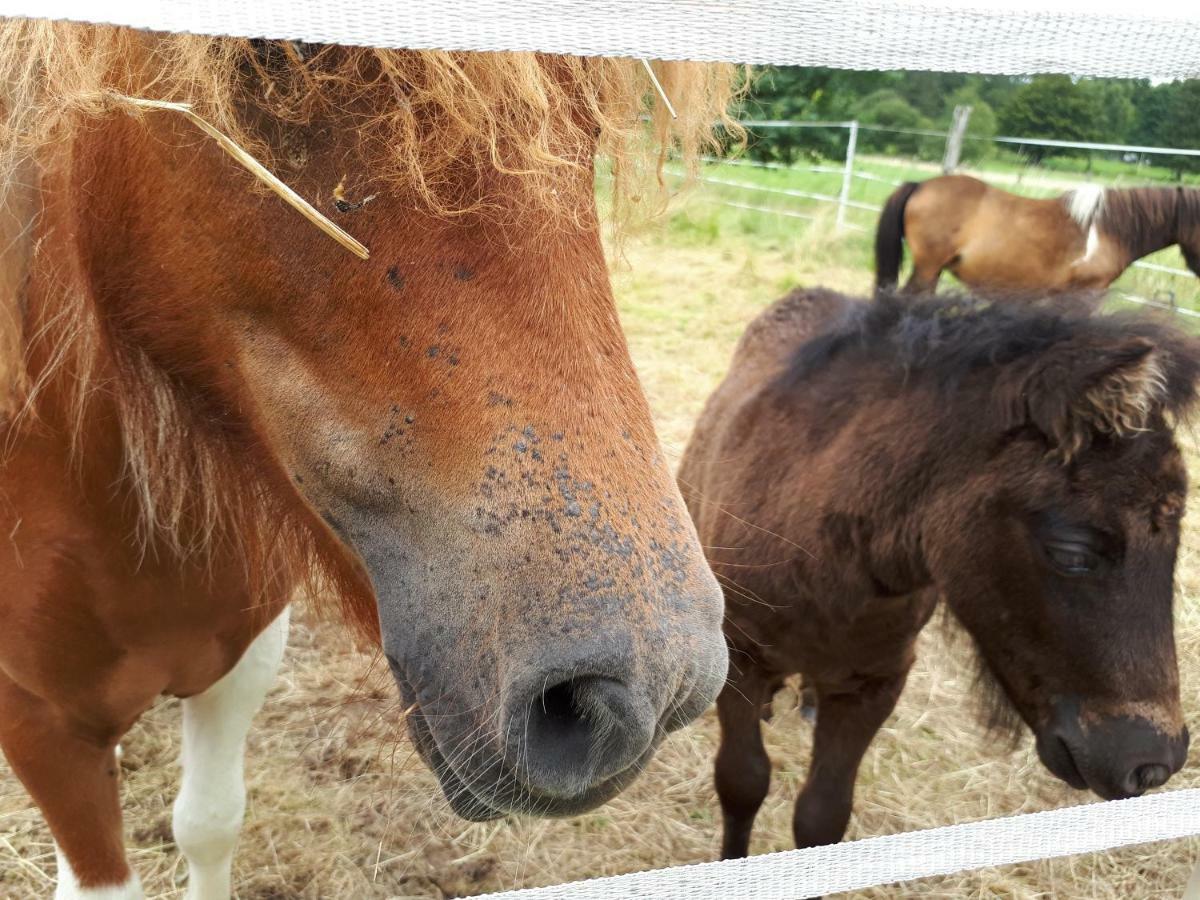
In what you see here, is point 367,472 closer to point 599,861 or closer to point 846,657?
point 846,657

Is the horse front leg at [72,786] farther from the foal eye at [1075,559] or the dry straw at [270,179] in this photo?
the foal eye at [1075,559]

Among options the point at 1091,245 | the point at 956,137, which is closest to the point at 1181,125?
the point at 956,137

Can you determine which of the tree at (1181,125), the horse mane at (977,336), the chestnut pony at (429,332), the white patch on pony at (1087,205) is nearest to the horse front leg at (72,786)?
the chestnut pony at (429,332)

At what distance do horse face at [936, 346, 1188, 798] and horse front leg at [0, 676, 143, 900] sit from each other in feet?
5.59

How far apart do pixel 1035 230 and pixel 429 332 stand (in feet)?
22.3

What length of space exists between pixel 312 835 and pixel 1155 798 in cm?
214

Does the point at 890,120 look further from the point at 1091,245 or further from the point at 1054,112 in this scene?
the point at 1091,245

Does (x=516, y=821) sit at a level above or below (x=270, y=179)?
below

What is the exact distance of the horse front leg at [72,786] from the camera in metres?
1.59

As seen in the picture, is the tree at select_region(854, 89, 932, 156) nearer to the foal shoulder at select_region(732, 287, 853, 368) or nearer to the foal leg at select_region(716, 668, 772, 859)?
the foal shoulder at select_region(732, 287, 853, 368)

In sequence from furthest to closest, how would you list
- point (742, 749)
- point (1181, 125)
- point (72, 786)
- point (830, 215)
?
point (830, 215) < point (1181, 125) < point (742, 749) < point (72, 786)

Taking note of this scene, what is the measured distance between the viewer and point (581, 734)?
35.4 inches

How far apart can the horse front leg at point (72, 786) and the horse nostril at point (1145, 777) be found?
1.87 m

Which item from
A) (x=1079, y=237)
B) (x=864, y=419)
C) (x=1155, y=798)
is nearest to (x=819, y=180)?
(x=1079, y=237)
